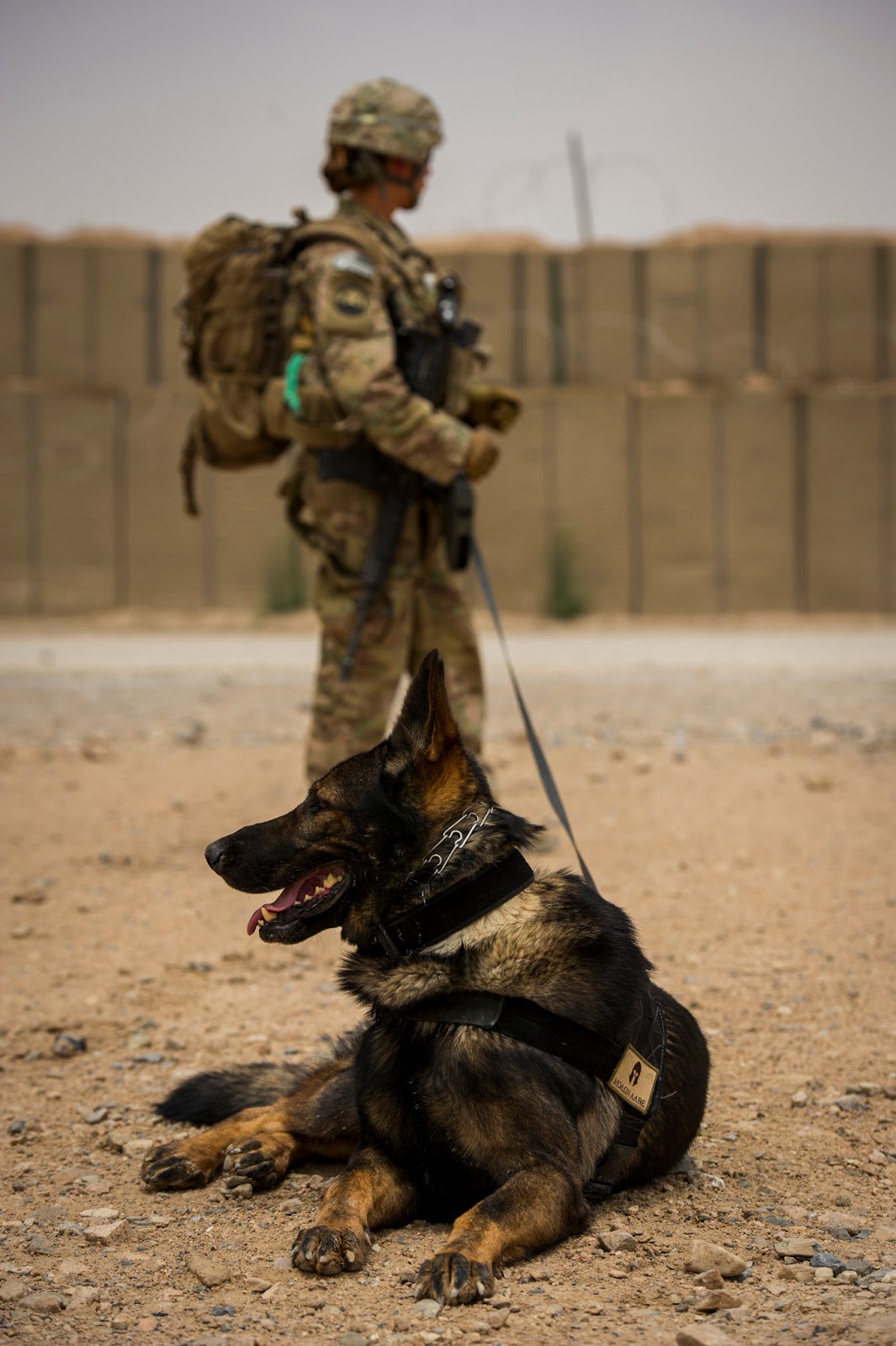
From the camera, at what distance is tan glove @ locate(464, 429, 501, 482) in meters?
4.17

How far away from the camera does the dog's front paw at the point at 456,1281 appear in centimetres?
193

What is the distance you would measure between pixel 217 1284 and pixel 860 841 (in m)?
3.51

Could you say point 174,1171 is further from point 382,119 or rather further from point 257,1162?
point 382,119

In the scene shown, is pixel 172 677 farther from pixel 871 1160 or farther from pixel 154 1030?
pixel 871 1160

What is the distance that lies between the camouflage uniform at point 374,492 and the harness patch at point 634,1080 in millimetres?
2047

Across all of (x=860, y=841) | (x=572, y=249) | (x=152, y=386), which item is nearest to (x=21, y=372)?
(x=152, y=386)

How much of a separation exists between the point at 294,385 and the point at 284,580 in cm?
1092

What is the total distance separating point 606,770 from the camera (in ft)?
20.1

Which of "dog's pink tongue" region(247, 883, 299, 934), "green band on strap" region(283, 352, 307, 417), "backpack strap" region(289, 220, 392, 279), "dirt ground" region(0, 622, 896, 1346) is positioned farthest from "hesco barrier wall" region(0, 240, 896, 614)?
"dog's pink tongue" region(247, 883, 299, 934)

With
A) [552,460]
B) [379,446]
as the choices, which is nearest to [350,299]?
[379,446]

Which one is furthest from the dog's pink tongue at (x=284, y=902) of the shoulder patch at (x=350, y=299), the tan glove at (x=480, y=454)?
the shoulder patch at (x=350, y=299)

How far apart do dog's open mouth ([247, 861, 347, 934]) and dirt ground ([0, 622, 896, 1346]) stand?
0.54m

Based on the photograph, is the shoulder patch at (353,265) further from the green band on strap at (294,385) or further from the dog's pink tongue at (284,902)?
the dog's pink tongue at (284,902)

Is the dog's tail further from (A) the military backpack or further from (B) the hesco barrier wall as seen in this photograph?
(B) the hesco barrier wall
